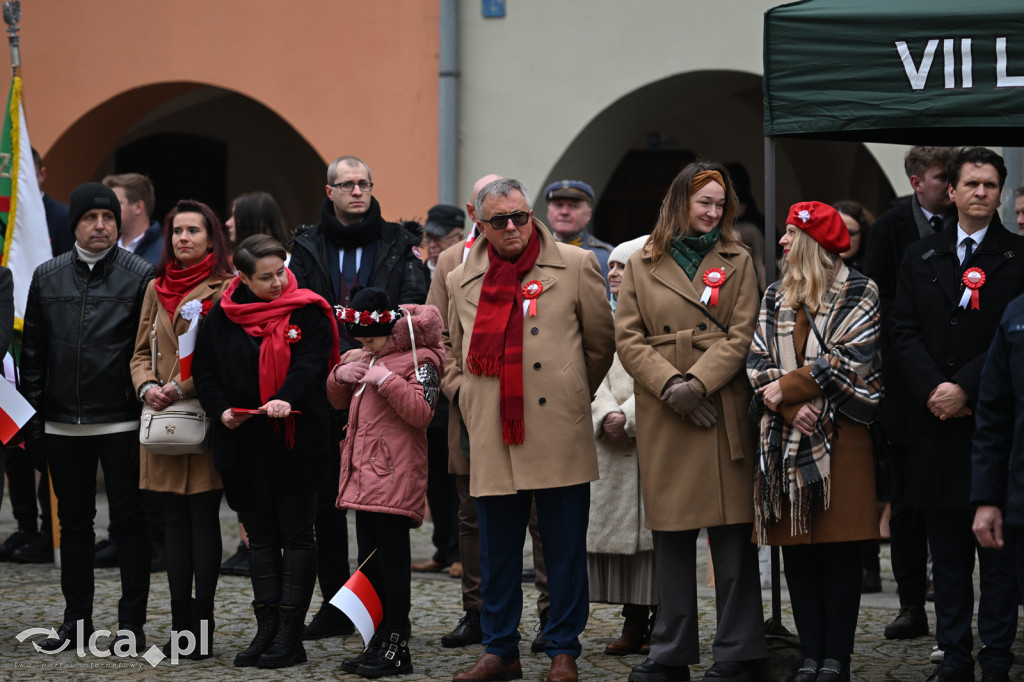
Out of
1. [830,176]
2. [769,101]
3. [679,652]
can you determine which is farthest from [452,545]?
[830,176]

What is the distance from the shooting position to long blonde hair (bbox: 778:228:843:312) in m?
5.42

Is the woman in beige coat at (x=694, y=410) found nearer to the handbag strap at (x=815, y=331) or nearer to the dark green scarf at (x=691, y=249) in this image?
the dark green scarf at (x=691, y=249)

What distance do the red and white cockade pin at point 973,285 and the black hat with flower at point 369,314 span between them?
2280 millimetres

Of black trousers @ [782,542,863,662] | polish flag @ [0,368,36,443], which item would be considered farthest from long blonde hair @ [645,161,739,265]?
polish flag @ [0,368,36,443]

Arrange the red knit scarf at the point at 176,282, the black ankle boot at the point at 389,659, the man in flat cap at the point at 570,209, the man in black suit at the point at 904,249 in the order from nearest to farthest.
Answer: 1. the black ankle boot at the point at 389,659
2. the red knit scarf at the point at 176,282
3. the man in black suit at the point at 904,249
4. the man in flat cap at the point at 570,209

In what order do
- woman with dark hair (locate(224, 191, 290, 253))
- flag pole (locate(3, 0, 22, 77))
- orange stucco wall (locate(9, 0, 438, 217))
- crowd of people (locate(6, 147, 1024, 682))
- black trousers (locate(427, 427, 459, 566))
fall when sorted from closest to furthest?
1. crowd of people (locate(6, 147, 1024, 682))
2. woman with dark hair (locate(224, 191, 290, 253))
3. black trousers (locate(427, 427, 459, 566))
4. flag pole (locate(3, 0, 22, 77))
5. orange stucco wall (locate(9, 0, 438, 217))

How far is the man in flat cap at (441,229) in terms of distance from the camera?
337 inches

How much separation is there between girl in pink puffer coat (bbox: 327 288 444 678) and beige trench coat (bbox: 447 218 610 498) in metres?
0.22

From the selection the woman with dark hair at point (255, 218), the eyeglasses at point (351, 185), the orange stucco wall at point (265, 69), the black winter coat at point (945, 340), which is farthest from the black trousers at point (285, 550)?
the orange stucco wall at point (265, 69)

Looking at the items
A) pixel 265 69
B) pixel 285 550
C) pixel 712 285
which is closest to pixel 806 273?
pixel 712 285

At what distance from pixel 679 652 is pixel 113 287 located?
298cm

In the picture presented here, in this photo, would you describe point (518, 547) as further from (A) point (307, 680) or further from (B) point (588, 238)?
(B) point (588, 238)

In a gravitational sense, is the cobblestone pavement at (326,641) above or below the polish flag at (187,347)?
below

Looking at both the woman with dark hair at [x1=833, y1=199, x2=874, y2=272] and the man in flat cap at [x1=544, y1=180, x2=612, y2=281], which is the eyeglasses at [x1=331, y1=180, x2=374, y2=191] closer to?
the man in flat cap at [x1=544, y1=180, x2=612, y2=281]
